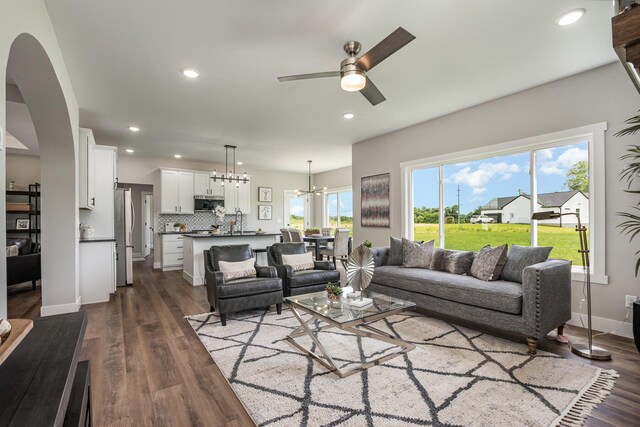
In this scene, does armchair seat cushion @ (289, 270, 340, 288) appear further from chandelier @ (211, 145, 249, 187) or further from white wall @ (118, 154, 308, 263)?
white wall @ (118, 154, 308, 263)

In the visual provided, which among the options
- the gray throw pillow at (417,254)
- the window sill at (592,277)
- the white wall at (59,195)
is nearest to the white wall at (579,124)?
the window sill at (592,277)

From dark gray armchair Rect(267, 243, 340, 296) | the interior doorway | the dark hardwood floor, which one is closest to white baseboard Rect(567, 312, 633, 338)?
the dark hardwood floor

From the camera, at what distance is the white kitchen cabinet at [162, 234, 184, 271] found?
6992 millimetres

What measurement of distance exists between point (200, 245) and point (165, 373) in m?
3.38

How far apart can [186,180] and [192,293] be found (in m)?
3.80

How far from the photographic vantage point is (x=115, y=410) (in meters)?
1.89

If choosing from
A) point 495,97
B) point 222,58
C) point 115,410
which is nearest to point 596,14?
point 495,97

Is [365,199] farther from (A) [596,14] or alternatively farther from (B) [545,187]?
(A) [596,14]

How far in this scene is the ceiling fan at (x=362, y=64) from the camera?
203cm

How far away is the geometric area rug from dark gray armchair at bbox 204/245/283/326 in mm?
379

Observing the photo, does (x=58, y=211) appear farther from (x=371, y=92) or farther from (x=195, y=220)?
(x=195, y=220)

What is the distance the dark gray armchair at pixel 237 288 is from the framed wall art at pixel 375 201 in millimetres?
2636

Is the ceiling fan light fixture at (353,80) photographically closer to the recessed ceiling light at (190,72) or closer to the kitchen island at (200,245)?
the recessed ceiling light at (190,72)

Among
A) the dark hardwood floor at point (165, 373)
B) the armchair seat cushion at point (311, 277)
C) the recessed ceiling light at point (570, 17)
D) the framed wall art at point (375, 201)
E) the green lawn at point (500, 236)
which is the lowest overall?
the dark hardwood floor at point (165, 373)
